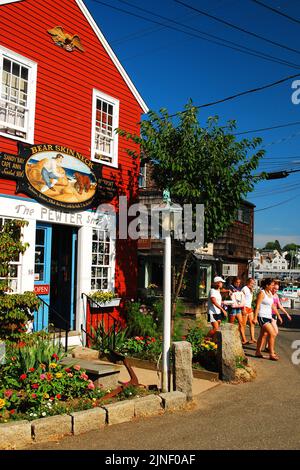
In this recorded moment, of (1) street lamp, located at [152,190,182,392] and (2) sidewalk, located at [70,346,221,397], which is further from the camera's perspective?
(2) sidewalk, located at [70,346,221,397]

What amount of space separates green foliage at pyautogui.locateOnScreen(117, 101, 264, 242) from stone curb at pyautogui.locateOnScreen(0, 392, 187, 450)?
4496 mm

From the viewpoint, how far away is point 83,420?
5152mm

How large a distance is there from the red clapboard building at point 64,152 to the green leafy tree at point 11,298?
1.24 m

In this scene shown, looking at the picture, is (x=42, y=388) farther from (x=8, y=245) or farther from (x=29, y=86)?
(x=29, y=86)

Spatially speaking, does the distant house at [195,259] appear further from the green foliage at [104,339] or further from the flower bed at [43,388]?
the flower bed at [43,388]

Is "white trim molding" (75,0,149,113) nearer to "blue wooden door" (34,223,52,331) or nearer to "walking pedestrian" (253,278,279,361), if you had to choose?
"blue wooden door" (34,223,52,331)

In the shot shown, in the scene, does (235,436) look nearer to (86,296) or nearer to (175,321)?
(175,321)

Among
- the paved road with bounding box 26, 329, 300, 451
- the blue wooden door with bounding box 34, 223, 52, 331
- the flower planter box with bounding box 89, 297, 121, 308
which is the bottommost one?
the paved road with bounding box 26, 329, 300, 451

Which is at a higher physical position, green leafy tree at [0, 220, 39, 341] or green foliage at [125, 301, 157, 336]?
green leafy tree at [0, 220, 39, 341]

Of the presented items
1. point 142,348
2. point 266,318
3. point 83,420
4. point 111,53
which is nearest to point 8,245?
point 83,420

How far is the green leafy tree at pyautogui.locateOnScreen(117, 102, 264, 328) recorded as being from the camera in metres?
9.51

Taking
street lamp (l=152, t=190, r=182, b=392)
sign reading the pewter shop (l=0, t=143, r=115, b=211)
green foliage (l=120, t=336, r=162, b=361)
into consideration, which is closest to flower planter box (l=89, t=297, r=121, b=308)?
green foliage (l=120, t=336, r=162, b=361)
